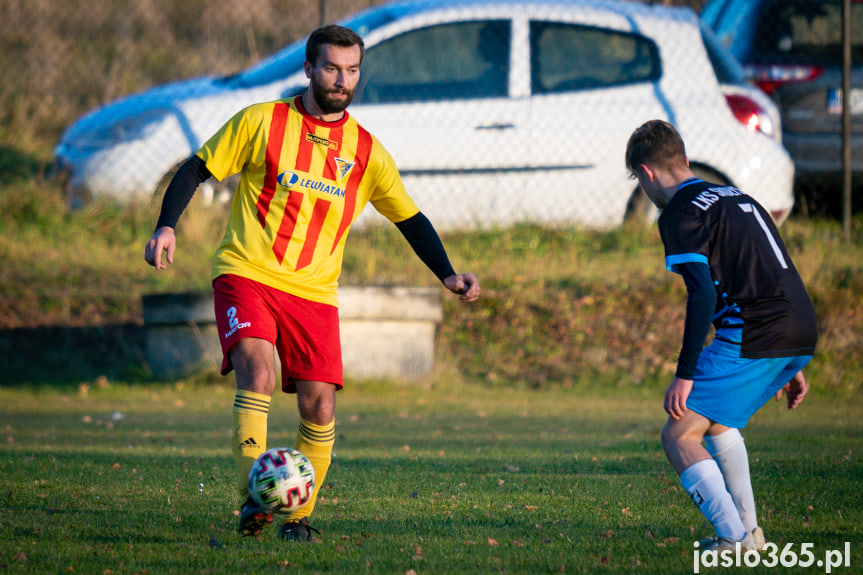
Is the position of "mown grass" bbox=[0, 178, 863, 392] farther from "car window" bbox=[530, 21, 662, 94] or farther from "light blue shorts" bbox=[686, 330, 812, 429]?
"light blue shorts" bbox=[686, 330, 812, 429]

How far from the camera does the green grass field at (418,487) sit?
10.9ft

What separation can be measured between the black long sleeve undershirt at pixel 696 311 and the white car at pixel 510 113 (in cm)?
556

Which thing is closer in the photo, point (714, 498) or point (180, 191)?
point (714, 498)

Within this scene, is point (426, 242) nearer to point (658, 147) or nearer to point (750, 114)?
point (658, 147)

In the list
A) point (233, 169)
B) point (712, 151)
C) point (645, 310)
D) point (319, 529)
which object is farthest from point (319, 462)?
point (712, 151)

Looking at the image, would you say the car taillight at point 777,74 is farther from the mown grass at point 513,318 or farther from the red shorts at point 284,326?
the red shorts at point 284,326

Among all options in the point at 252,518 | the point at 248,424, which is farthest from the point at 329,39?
the point at 252,518

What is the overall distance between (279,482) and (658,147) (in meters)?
1.85

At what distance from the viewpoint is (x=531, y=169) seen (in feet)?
28.7

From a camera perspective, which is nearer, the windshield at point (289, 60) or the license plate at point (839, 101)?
the windshield at point (289, 60)

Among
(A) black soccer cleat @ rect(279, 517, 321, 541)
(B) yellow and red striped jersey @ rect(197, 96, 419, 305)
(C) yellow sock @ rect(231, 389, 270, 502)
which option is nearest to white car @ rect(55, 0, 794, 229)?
(B) yellow and red striped jersey @ rect(197, 96, 419, 305)

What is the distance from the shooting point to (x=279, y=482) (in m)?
3.32

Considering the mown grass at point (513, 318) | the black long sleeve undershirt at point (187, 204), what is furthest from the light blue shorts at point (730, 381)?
the mown grass at point (513, 318)

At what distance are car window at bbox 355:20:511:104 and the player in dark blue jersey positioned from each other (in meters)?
5.60
